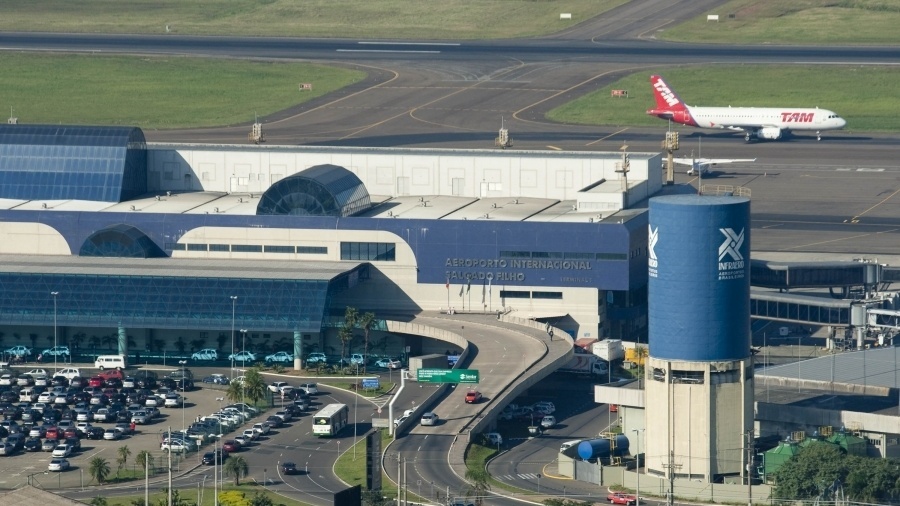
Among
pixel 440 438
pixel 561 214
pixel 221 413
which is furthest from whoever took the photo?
pixel 561 214

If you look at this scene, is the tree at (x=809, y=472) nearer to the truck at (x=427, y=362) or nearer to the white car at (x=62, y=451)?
the truck at (x=427, y=362)

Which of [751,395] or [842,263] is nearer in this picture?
[751,395]

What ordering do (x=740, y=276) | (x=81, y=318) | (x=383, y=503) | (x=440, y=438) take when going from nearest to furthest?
(x=383, y=503) → (x=740, y=276) → (x=440, y=438) → (x=81, y=318)

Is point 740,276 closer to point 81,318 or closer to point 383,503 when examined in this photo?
point 383,503

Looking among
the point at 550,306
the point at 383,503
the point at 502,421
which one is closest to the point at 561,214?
the point at 550,306

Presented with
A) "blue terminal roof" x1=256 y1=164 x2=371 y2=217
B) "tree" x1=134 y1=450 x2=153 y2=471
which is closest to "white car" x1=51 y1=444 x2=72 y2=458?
"tree" x1=134 y1=450 x2=153 y2=471

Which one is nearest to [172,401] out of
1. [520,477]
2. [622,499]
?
[520,477]

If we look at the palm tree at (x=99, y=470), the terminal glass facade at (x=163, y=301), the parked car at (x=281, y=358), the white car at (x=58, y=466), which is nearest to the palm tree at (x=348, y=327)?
the terminal glass facade at (x=163, y=301)
